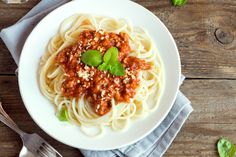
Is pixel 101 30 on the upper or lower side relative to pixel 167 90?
upper

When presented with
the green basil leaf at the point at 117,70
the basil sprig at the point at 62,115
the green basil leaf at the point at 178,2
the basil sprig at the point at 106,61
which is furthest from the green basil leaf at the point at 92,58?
the green basil leaf at the point at 178,2

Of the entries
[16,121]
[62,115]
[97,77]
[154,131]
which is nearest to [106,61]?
[97,77]

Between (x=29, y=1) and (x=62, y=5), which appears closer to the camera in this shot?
(x=62, y=5)

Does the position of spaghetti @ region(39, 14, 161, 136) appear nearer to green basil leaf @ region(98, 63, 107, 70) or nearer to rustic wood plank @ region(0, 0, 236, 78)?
green basil leaf @ region(98, 63, 107, 70)

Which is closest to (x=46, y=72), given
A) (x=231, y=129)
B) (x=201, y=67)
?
(x=201, y=67)

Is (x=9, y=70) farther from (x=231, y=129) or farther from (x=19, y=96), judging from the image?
(x=231, y=129)

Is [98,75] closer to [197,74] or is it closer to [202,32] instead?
[197,74]

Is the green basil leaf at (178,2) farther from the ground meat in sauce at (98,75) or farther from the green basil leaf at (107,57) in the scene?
the green basil leaf at (107,57)
